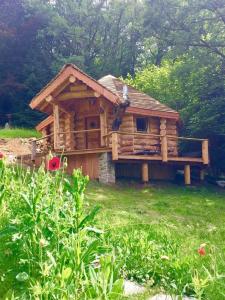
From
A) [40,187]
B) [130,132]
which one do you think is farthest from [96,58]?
[40,187]

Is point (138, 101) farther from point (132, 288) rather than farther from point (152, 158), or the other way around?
point (132, 288)

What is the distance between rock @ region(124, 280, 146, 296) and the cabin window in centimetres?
1611

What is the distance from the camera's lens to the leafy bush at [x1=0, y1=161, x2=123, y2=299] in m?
3.43

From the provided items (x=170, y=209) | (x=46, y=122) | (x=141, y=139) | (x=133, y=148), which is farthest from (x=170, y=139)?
(x=170, y=209)

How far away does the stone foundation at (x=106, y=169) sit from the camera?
58.5ft

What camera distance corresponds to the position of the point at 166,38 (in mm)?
24172

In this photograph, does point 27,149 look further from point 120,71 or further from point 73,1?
point 73,1

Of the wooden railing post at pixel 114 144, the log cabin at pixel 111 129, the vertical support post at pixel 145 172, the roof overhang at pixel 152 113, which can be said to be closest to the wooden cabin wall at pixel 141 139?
the log cabin at pixel 111 129

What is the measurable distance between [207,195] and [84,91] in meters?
6.86

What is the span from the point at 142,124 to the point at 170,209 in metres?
8.04

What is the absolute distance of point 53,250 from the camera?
155 inches

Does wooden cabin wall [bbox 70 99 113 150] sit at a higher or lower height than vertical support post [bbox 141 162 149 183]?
higher

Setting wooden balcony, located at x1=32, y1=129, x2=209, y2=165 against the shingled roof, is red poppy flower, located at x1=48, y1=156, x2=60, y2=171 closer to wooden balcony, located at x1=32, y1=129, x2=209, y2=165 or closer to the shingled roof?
wooden balcony, located at x1=32, y1=129, x2=209, y2=165

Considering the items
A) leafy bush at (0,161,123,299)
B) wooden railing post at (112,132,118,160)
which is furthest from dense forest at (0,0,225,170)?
leafy bush at (0,161,123,299)
